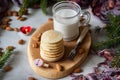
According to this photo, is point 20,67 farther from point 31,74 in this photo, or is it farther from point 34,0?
point 34,0

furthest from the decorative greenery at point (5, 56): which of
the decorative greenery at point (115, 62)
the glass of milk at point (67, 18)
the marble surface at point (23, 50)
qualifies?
the decorative greenery at point (115, 62)

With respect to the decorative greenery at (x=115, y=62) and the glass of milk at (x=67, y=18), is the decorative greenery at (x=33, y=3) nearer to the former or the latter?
the glass of milk at (x=67, y=18)

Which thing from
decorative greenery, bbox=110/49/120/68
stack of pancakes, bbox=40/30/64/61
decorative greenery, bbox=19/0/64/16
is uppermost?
decorative greenery, bbox=19/0/64/16

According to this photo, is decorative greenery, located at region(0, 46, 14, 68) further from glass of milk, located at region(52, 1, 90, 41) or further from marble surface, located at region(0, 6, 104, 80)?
glass of milk, located at region(52, 1, 90, 41)

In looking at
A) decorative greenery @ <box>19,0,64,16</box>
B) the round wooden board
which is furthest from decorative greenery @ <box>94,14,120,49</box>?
decorative greenery @ <box>19,0,64,16</box>

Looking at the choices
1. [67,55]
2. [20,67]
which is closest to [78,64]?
[67,55]

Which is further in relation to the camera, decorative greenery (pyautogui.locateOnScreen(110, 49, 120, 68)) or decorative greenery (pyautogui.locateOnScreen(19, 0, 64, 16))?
decorative greenery (pyautogui.locateOnScreen(19, 0, 64, 16))
